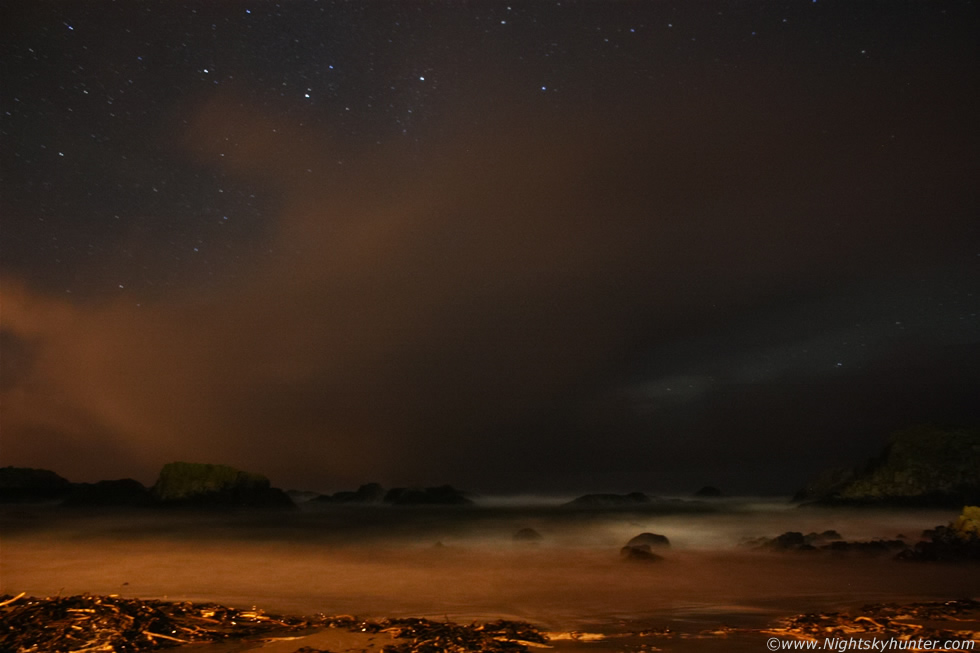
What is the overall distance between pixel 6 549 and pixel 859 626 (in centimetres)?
1675

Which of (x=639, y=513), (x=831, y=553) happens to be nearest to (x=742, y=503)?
(x=639, y=513)

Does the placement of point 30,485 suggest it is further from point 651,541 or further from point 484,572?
point 651,541

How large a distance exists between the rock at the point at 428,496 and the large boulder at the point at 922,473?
58.3 feet

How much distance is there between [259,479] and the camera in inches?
1135

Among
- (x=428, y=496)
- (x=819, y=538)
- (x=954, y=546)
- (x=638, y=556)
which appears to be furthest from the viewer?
(x=428, y=496)

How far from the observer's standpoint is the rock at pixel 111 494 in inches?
1107

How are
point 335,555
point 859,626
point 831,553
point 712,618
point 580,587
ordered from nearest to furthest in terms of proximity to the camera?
1. point 859,626
2. point 712,618
3. point 580,587
4. point 831,553
5. point 335,555

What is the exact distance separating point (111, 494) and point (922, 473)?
32427 millimetres

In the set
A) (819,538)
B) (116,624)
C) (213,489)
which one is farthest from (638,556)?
(213,489)

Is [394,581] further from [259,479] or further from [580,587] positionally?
[259,479]

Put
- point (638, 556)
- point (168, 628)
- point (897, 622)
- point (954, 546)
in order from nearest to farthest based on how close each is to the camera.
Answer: point (168, 628)
point (897, 622)
point (954, 546)
point (638, 556)

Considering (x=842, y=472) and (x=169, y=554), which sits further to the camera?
(x=842, y=472)

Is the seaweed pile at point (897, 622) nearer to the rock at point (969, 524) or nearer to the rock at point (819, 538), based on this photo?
the rock at point (969, 524)

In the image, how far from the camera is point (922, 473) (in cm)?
1998
